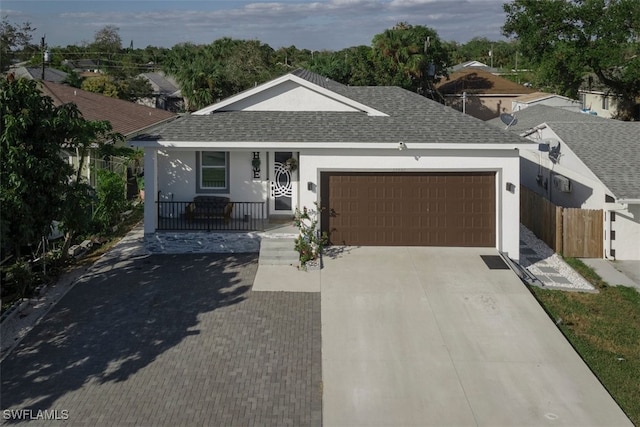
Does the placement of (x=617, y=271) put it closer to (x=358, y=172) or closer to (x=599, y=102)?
(x=358, y=172)

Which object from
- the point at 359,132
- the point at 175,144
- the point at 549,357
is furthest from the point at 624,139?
the point at 175,144

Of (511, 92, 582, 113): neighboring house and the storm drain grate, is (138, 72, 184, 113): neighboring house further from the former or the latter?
the storm drain grate

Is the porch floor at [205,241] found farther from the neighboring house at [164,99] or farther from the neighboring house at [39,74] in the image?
the neighboring house at [164,99]

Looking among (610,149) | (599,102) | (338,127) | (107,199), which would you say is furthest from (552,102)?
(107,199)

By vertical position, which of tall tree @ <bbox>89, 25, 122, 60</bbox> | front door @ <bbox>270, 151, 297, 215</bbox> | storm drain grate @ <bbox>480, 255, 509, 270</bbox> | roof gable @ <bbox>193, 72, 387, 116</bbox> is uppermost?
tall tree @ <bbox>89, 25, 122, 60</bbox>

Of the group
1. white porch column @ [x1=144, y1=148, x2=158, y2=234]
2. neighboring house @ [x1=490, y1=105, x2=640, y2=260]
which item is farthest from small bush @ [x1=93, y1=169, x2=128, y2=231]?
neighboring house @ [x1=490, y1=105, x2=640, y2=260]

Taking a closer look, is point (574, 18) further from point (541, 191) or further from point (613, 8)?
point (541, 191)
